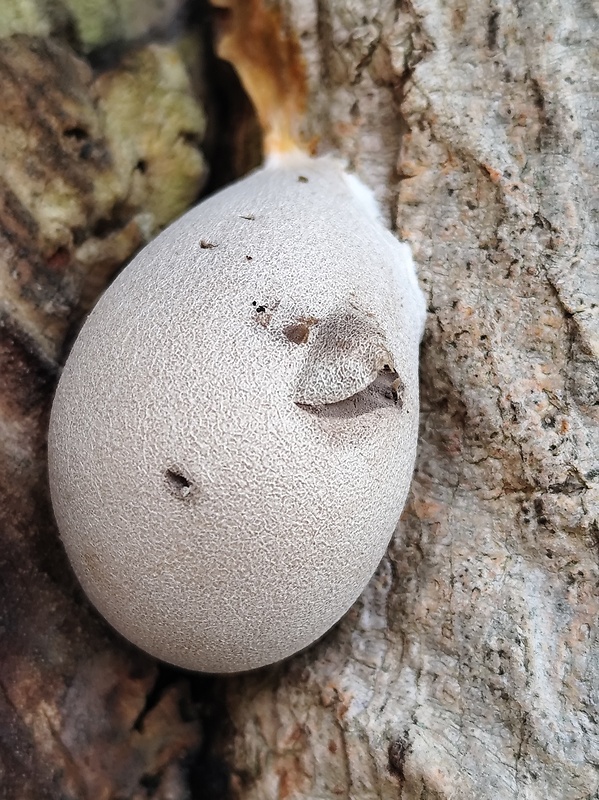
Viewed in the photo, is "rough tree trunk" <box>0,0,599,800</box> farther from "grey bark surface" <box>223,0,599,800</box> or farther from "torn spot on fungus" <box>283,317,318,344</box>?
"torn spot on fungus" <box>283,317,318,344</box>

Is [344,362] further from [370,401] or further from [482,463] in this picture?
[482,463]

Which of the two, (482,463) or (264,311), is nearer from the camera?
(264,311)

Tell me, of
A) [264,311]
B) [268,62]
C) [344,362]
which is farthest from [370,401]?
[268,62]

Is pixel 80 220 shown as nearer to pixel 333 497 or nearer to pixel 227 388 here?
pixel 227 388

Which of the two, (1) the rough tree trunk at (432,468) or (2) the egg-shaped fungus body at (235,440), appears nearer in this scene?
(2) the egg-shaped fungus body at (235,440)

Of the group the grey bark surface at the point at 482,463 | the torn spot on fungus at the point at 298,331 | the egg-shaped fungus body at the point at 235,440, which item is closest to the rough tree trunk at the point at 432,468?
the grey bark surface at the point at 482,463

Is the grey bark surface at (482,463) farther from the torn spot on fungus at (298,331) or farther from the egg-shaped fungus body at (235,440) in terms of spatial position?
the torn spot on fungus at (298,331)

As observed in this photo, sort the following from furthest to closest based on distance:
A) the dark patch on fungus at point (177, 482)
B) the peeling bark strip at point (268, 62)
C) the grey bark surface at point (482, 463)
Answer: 1. the peeling bark strip at point (268, 62)
2. the grey bark surface at point (482, 463)
3. the dark patch on fungus at point (177, 482)
